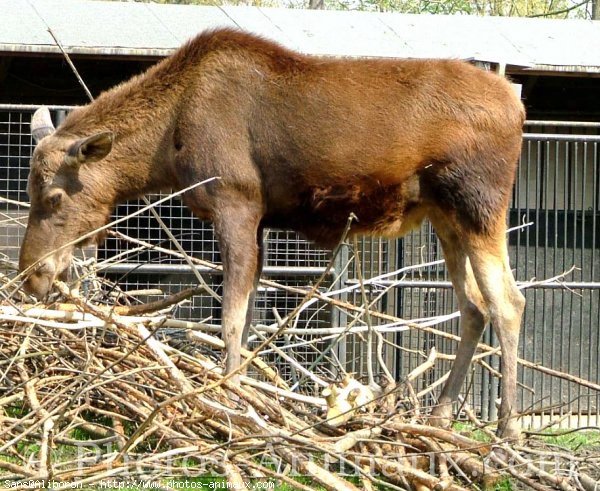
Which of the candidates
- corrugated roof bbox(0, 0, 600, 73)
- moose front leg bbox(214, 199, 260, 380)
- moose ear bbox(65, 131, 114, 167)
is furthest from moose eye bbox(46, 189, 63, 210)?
corrugated roof bbox(0, 0, 600, 73)

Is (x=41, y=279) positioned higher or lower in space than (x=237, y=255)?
lower

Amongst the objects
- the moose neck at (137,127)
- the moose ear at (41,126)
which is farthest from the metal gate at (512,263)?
the moose neck at (137,127)

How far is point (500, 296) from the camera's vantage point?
280 inches

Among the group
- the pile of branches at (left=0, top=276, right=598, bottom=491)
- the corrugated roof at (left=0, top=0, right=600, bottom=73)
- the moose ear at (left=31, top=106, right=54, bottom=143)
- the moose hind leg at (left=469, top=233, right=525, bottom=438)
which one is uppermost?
the corrugated roof at (left=0, top=0, right=600, bottom=73)

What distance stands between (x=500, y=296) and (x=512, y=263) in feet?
14.5

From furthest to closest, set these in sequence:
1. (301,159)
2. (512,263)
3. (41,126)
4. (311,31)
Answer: (311,31) → (512,263) → (41,126) → (301,159)

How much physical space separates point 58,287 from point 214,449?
243 centimetres

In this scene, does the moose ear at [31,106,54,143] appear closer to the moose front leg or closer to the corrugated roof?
the moose front leg

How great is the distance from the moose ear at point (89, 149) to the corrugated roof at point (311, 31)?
9.75 ft

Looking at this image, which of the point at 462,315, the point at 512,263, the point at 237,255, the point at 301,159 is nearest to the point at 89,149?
the point at 237,255

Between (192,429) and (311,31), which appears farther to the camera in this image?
(311,31)

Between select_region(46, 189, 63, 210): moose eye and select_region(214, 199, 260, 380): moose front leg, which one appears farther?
select_region(46, 189, 63, 210): moose eye

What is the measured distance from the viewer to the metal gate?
1057cm

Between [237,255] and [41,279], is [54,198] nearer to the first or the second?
[41,279]
